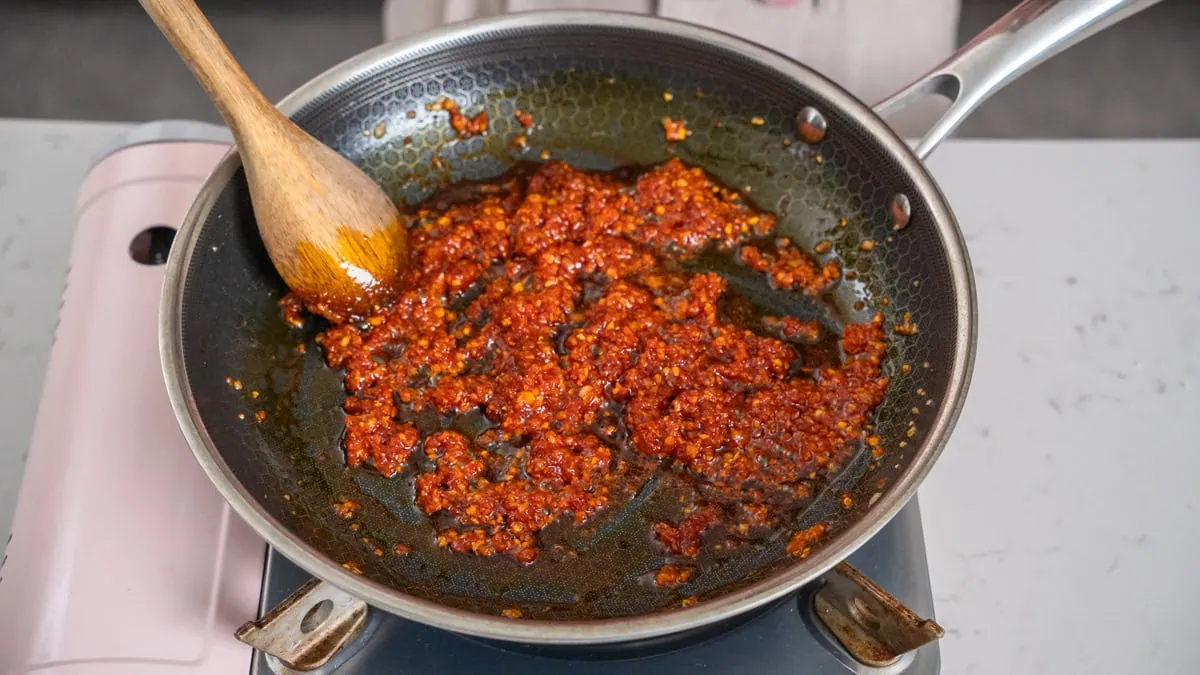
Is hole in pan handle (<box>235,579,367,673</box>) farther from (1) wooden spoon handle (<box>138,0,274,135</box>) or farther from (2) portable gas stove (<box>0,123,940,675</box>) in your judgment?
(1) wooden spoon handle (<box>138,0,274,135</box>)

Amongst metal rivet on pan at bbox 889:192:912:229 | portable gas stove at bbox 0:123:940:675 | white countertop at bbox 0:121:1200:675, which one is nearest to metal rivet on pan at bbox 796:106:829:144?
metal rivet on pan at bbox 889:192:912:229

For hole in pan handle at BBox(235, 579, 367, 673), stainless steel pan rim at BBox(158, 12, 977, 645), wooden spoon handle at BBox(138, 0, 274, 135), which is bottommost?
hole in pan handle at BBox(235, 579, 367, 673)

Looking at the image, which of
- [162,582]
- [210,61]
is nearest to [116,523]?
[162,582]

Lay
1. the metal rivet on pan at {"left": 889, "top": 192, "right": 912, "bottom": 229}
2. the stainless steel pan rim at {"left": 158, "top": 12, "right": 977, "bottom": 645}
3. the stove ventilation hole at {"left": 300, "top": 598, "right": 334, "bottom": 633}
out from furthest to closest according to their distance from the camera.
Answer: the metal rivet on pan at {"left": 889, "top": 192, "right": 912, "bottom": 229} → the stove ventilation hole at {"left": 300, "top": 598, "right": 334, "bottom": 633} → the stainless steel pan rim at {"left": 158, "top": 12, "right": 977, "bottom": 645}

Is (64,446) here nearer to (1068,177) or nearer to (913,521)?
(913,521)

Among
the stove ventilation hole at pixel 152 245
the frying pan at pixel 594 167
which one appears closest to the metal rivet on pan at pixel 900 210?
the frying pan at pixel 594 167

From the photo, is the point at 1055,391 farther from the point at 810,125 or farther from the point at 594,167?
the point at 594,167

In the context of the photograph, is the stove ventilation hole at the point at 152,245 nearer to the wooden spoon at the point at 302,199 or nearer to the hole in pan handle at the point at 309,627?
the wooden spoon at the point at 302,199
